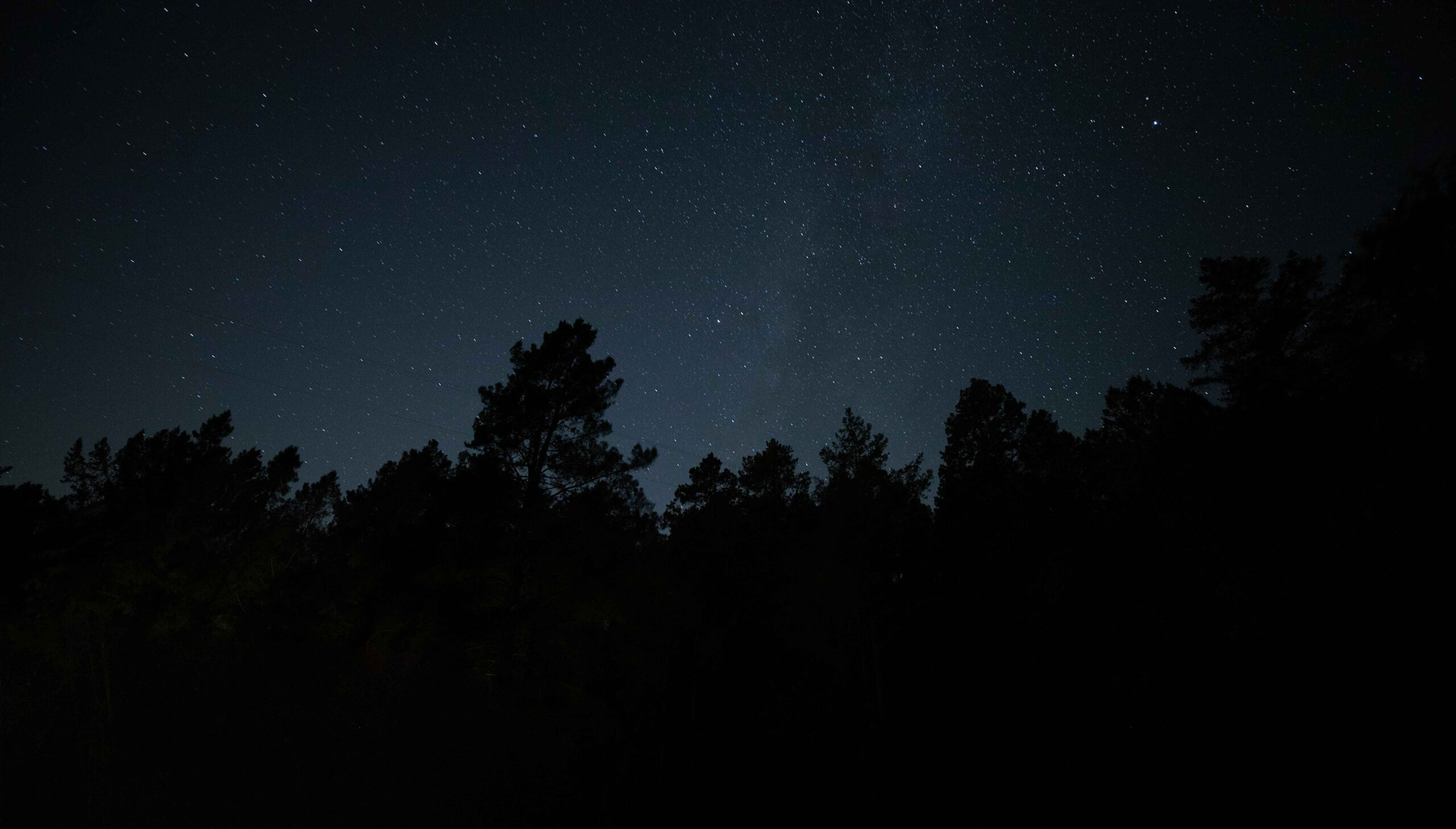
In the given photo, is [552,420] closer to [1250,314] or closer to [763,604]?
[763,604]

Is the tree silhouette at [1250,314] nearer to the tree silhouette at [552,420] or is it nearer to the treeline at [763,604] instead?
the treeline at [763,604]

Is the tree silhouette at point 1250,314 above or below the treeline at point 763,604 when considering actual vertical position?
above

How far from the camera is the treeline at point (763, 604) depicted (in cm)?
801

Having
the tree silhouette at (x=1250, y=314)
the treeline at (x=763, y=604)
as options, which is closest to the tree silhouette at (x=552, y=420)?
the treeline at (x=763, y=604)

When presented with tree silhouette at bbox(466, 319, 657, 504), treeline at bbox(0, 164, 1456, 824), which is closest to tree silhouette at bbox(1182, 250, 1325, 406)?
treeline at bbox(0, 164, 1456, 824)

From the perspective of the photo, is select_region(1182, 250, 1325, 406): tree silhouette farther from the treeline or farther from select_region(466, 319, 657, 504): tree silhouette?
select_region(466, 319, 657, 504): tree silhouette

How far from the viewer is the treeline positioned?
8008 millimetres

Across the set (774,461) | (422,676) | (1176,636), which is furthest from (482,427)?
(1176,636)

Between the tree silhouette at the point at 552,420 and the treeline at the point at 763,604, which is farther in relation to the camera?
the tree silhouette at the point at 552,420

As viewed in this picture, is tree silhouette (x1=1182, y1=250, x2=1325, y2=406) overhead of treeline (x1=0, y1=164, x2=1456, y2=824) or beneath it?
overhead

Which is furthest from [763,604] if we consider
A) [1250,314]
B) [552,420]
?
[1250,314]

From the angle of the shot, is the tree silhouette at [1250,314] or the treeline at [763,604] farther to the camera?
the tree silhouette at [1250,314]

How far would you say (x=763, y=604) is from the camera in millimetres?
20234

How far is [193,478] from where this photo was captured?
2305 centimetres
